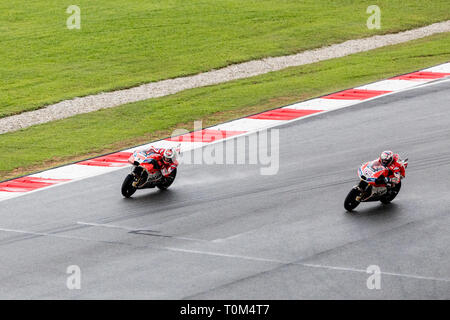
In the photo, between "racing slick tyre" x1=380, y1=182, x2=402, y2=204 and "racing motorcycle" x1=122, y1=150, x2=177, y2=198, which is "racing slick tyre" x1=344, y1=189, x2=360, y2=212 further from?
"racing motorcycle" x1=122, y1=150, x2=177, y2=198

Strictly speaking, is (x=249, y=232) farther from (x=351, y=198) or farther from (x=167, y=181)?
(x=167, y=181)

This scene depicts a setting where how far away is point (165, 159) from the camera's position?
60.2 feet

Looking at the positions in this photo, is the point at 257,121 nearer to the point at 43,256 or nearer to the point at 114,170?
the point at 114,170

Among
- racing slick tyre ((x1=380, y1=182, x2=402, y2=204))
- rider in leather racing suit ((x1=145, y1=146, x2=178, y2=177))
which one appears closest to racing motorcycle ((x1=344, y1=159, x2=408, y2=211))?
racing slick tyre ((x1=380, y1=182, x2=402, y2=204))

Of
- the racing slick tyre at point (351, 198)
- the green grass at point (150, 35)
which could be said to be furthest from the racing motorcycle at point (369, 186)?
the green grass at point (150, 35)

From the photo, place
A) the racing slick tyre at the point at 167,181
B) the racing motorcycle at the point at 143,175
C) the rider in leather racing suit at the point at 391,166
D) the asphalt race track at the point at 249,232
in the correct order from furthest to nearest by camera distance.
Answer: the racing slick tyre at the point at 167,181 → the racing motorcycle at the point at 143,175 → the rider in leather racing suit at the point at 391,166 → the asphalt race track at the point at 249,232

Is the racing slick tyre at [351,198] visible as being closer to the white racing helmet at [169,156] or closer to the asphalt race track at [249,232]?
the asphalt race track at [249,232]

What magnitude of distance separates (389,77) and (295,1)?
14.5 metres

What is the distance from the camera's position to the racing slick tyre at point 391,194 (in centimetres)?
1680

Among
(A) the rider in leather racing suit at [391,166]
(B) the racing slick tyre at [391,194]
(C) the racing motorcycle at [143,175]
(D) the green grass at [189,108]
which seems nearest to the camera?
(A) the rider in leather racing suit at [391,166]

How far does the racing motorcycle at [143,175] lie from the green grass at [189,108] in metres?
4.14

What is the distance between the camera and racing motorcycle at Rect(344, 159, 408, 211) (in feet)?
53.6

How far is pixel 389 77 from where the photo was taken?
28.0 meters
